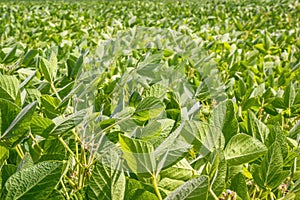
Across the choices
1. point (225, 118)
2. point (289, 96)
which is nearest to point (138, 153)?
point (225, 118)

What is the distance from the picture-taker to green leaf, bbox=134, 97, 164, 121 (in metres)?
0.69

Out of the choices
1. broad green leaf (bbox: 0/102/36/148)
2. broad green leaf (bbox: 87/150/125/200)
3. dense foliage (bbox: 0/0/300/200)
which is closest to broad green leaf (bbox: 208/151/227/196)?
dense foliage (bbox: 0/0/300/200)

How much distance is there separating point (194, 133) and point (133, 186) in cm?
11

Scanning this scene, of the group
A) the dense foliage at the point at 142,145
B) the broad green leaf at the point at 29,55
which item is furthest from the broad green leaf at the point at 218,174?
the broad green leaf at the point at 29,55

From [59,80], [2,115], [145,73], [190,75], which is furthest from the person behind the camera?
[190,75]

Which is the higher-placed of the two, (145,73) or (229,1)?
(145,73)

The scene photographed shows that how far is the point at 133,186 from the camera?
534mm

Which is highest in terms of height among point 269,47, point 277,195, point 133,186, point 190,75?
point 133,186

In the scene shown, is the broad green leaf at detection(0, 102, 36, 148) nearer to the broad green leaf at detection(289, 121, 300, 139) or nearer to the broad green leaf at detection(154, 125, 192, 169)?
the broad green leaf at detection(154, 125, 192, 169)

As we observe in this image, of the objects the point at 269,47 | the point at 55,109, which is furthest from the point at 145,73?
the point at 269,47

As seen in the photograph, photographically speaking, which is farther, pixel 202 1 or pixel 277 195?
pixel 202 1

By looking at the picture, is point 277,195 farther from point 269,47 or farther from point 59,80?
point 269,47

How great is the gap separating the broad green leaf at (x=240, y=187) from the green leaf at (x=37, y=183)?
10.4 inches

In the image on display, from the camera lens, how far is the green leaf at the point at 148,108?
2.25 ft
